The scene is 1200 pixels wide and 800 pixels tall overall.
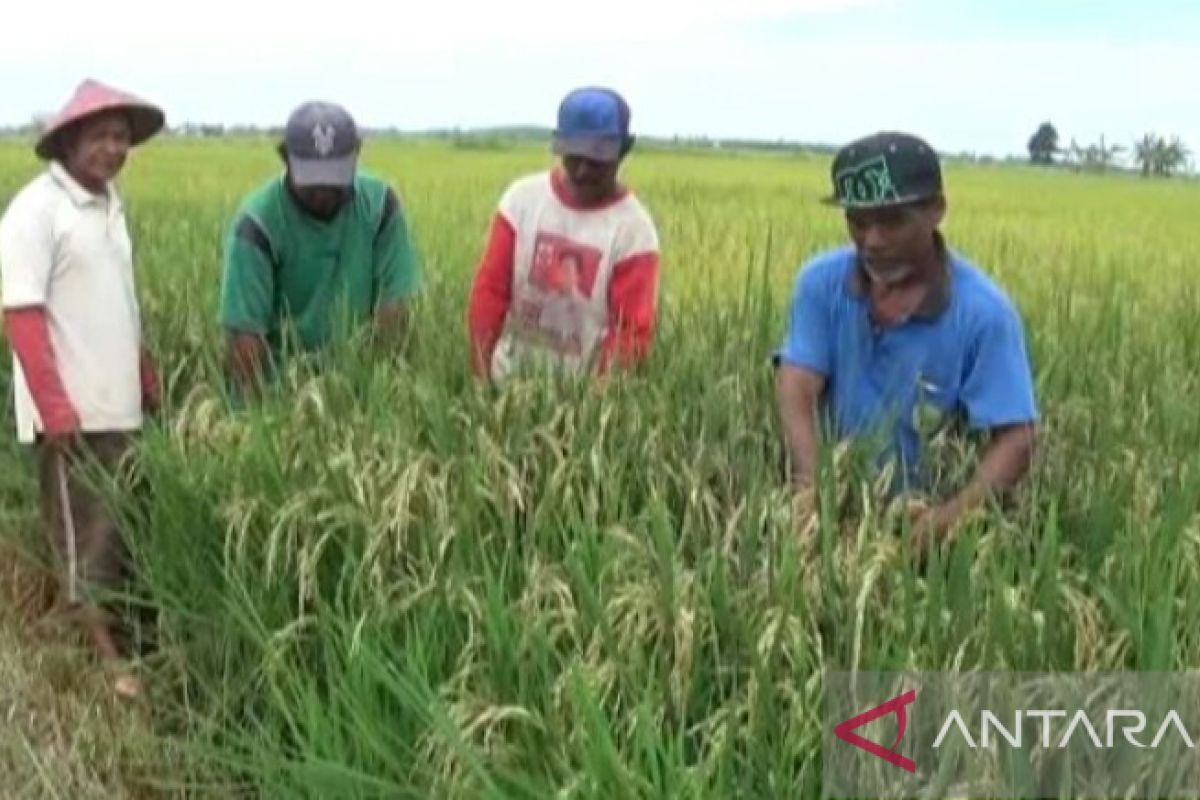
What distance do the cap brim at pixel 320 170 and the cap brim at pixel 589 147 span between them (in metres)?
0.48

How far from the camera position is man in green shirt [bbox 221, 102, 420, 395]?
4191 millimetres

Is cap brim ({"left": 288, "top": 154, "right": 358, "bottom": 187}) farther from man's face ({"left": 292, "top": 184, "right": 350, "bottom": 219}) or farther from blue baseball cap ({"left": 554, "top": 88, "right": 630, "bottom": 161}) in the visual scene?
blue baseball cap ({"left": 554, "top": 88, "right": 630, "bottom": 161})

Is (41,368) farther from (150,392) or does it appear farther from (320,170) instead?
(320,170)

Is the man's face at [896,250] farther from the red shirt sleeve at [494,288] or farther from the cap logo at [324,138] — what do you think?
the cap logo at [324,138]

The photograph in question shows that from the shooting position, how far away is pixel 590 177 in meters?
4.23

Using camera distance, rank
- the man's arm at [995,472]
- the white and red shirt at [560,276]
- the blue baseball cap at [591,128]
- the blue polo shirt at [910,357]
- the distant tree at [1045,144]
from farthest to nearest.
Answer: the distant tree at [1045,144]
the white and red shirt at [560,276]
the blue baseball cap at [591,128]
the blue polo shirt at [910,357]
the man's arm at [995,472]

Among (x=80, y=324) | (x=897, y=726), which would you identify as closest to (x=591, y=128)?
(x=80, y=324)

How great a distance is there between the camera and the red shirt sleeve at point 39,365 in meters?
4.04

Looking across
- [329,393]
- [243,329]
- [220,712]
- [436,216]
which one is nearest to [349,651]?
[220,712]

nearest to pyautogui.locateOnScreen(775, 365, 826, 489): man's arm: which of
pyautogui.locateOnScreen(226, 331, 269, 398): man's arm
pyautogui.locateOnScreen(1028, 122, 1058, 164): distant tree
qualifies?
pyautogui.locateOnScreen(226, 331, 269, 398): man's arm

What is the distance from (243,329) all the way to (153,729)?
1054 millimetres

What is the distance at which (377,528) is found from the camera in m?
3.33

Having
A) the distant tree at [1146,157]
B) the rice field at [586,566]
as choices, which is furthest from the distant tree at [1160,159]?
the rice field at [586,566]

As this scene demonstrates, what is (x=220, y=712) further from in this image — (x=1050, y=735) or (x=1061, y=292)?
(x=1061, y=292)
